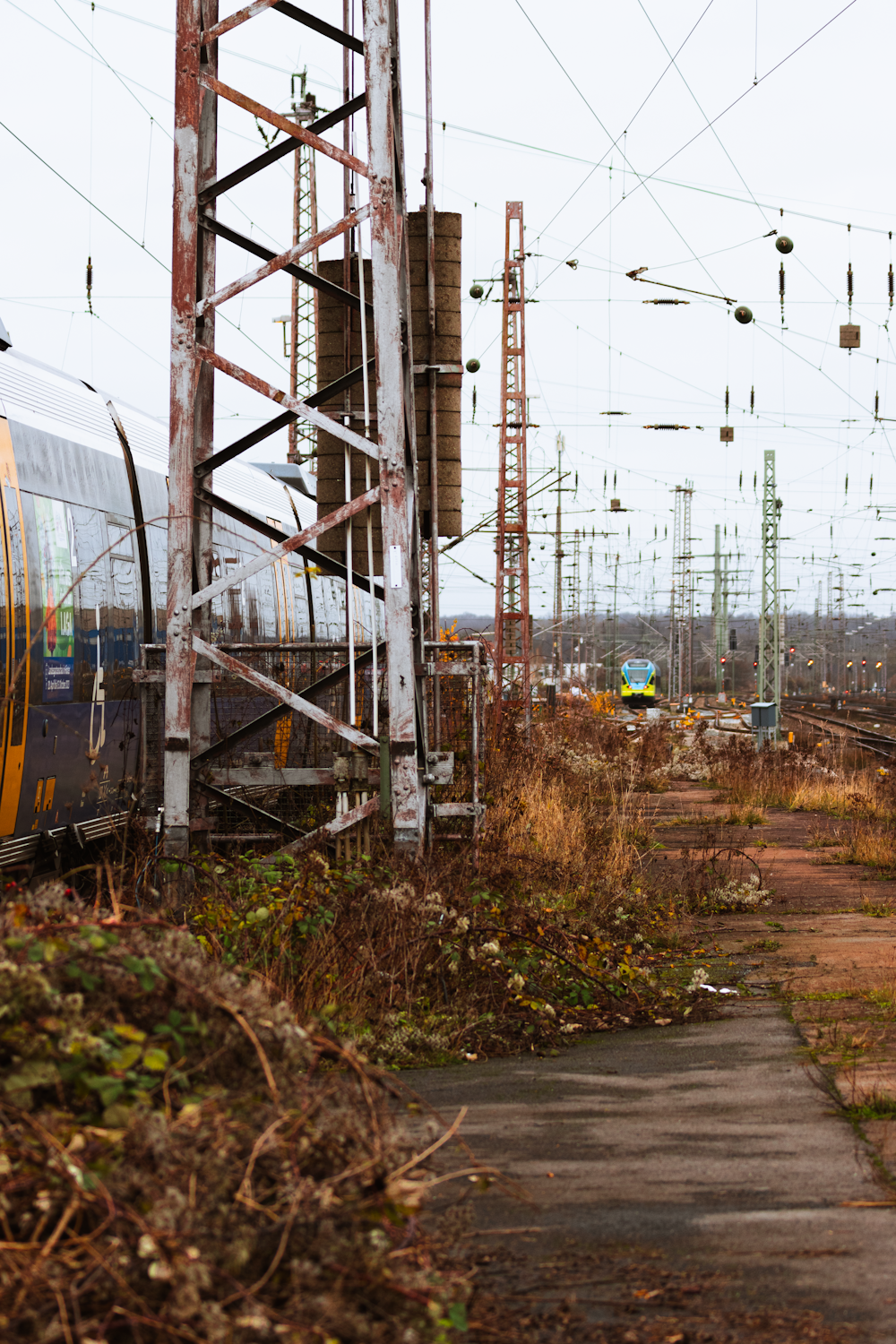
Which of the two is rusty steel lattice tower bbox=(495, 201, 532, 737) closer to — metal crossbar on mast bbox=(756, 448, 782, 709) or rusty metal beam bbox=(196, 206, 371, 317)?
metal crossbar on mast bbox=(756, 448, 782, 709)

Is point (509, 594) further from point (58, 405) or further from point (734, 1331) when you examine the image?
point (734, 1331)

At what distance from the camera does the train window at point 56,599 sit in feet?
28.9

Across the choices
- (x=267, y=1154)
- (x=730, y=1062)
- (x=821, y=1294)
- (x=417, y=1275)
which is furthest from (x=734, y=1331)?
(x=730, y=1062)

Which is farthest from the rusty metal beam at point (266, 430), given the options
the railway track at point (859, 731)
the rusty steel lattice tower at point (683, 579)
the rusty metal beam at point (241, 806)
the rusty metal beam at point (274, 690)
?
the rusty steel lattice tower at point (683, 579)

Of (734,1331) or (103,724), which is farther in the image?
(103,724)

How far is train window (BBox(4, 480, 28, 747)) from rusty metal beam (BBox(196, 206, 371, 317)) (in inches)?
67.7

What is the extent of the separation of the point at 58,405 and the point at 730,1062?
6.57 metres

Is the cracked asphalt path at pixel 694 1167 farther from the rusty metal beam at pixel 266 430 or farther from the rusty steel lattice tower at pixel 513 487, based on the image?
the rusty steel lattice tower at pixel 513 487

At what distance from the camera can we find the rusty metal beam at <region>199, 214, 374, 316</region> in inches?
335

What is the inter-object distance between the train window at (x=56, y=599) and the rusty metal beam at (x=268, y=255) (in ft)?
6.92

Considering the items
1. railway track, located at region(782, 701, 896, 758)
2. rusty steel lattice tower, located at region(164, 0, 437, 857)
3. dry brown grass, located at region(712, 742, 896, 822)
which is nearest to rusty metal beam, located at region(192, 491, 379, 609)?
rusty steel lattice tower, located at region(164, 0, 437, 857)

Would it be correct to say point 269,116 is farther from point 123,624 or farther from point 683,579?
point 683,579

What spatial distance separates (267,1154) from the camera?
10.6 feet

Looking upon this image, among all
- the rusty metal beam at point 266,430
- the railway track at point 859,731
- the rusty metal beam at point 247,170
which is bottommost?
the railway track at point 859,731
